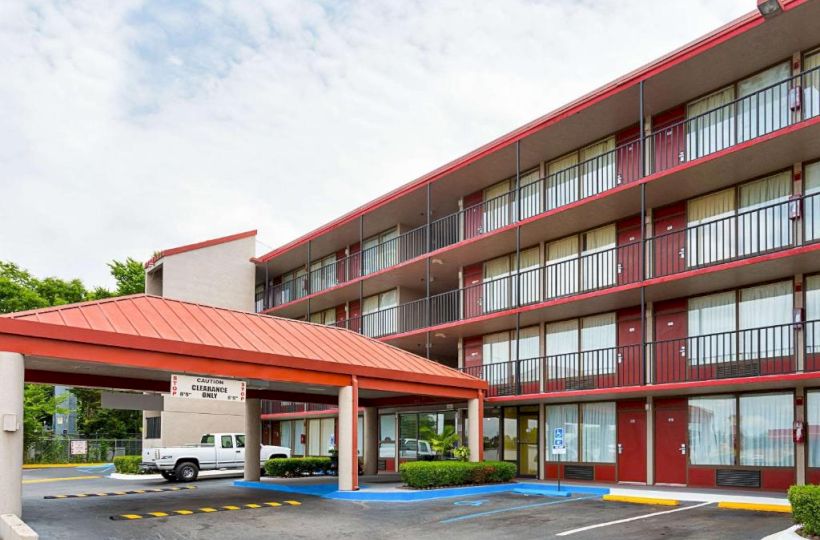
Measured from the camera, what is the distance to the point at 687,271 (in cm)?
2091

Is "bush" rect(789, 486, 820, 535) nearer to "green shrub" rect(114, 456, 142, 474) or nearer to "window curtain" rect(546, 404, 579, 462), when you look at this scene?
"window curtain" rect(546, 404, 579, 462)

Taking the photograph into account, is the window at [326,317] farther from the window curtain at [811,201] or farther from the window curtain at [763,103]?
the window curtain at [811,201]

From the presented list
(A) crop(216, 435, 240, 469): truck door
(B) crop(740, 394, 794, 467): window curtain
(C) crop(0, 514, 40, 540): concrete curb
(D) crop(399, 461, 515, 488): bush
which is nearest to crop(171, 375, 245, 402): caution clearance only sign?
(C) crop(0, 514, 40, 540): concrete curb

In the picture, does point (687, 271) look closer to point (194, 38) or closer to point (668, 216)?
point (668, 216)

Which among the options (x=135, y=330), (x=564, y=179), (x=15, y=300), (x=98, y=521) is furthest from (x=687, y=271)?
(x=15, y=300)

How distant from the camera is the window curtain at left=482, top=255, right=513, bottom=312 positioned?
28094mm

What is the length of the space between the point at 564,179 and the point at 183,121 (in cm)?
1376

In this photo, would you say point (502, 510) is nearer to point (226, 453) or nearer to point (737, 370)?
point (737, 370)

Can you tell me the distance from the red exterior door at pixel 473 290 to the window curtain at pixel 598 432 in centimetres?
599

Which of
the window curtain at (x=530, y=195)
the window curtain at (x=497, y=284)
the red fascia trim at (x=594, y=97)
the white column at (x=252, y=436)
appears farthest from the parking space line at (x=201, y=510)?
the red fascia trim at (x=594, y=97)

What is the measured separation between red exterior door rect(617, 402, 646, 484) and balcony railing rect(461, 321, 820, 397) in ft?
3.73

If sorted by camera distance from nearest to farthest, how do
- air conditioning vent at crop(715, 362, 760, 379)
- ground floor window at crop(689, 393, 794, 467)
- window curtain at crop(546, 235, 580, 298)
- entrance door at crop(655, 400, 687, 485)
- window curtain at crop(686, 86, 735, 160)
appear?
ground floor window at crop(689, 393, 794, 467), air conditioning vent at crop(715, 362, 760, 379), window curtain at crop(686, 86, 735, 160), entrance door at crop(655, 400, 687, 485), window curtain at crop(546, 235, 580, 298)

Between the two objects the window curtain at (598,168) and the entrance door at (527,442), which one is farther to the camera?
the entrance door at (527,442)

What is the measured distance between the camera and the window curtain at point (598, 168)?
24.9m
